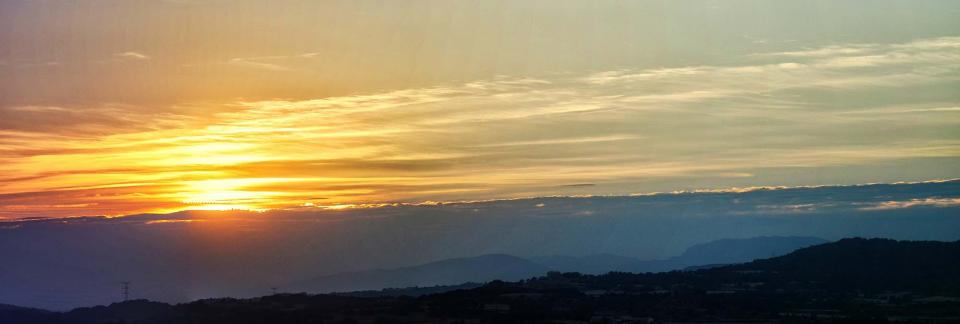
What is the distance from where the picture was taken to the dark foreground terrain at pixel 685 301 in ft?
445

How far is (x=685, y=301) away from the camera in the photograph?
14388 cm

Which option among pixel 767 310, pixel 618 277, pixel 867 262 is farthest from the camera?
pixel 618 277

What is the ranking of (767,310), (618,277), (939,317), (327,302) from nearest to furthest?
(939,317)
(767,310)
(327,302)
(618,277)

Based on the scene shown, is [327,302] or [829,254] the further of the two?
[829,254]

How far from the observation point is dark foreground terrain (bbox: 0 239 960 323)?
13562 cm

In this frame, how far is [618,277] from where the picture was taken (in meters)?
187

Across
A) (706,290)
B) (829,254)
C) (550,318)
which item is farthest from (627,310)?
(829,254)

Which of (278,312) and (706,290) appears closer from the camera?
(278,312)

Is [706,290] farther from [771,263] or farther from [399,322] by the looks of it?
[399,322]

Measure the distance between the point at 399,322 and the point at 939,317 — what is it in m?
49.7

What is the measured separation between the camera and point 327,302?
154 metres

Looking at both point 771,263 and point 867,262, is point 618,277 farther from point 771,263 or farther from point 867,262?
point 867,262

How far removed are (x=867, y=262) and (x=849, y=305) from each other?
2930cm

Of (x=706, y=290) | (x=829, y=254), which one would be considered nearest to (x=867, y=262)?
(x=829, y=254)
